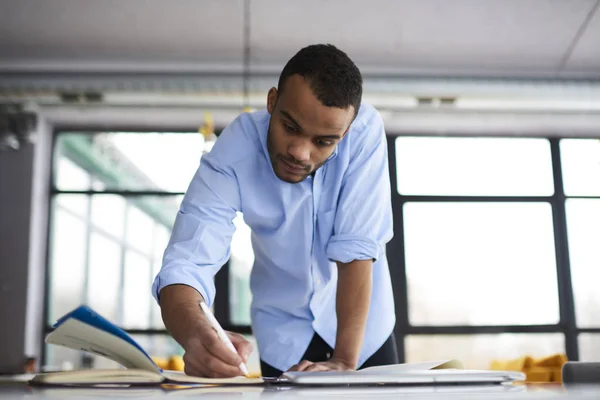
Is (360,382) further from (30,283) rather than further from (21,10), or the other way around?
(30,283)

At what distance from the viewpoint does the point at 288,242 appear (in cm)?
150

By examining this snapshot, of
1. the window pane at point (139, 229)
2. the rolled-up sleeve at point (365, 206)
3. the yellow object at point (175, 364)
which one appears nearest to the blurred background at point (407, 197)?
the window pane at point (139, 229)

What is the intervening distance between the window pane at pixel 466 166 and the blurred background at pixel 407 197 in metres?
0.02

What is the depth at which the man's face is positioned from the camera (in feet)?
4.18

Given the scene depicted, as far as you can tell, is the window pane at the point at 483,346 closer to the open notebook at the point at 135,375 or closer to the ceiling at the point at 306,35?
the ceiling at the point at 306,35

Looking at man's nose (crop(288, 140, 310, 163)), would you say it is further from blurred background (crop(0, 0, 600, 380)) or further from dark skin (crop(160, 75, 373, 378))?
blurred background (crop(0, 0, 600, 380))

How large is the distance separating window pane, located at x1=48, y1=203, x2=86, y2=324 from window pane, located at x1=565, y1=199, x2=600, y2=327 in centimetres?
538

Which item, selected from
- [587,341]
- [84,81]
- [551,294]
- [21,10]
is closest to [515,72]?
[551,294]

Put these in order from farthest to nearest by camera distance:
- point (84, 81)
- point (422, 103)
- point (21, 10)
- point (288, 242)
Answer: point (422, 103)
point (84, 81)
point (21, 10)
point (288, 242)

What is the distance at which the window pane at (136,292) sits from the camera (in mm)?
6598

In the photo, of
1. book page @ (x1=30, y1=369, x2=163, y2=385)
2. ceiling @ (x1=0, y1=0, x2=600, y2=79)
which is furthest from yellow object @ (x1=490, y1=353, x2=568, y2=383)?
book page @ (x1=30, y1=369, x2=163, y2=385)

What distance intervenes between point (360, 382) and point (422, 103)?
5.17m

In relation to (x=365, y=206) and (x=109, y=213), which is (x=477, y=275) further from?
(x=365, y=206)

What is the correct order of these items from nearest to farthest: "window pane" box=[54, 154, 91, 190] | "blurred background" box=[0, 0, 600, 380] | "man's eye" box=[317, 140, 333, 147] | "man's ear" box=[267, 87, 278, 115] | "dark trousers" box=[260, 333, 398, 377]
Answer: "man's eye" box=[317, 140, 333, 147] → "man's ear" box=[267, 87, 278, 115] → "dark trousers" box=[260, 333, 398, 377] → "blurred background" box=[0, 0, 600, 380] → "window pane" box=[54, 154, 91, 190]
